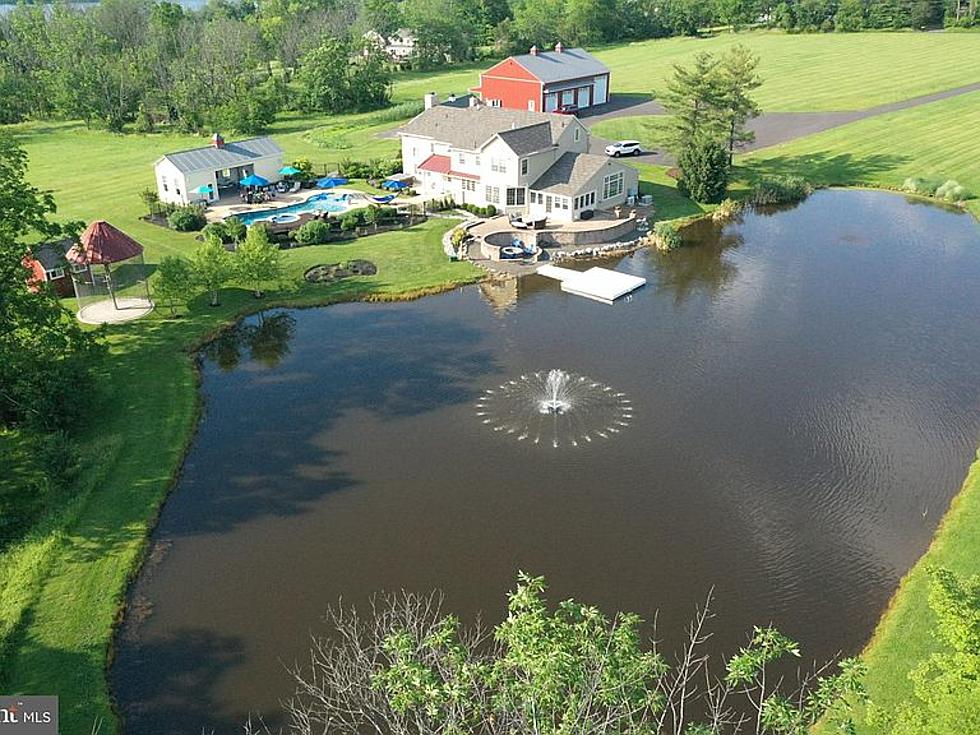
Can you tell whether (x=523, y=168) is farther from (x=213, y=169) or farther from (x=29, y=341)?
(x=29, y=341)

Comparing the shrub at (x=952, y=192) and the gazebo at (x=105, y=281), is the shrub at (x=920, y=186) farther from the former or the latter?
the gazebo at (x=105, y=281)

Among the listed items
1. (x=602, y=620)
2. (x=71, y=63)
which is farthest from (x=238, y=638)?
(x=71, y=63)

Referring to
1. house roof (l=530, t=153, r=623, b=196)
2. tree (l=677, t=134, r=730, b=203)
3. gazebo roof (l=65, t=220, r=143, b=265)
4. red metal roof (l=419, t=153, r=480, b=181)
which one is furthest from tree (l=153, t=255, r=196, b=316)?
tree (l=677, t=134, r=730, b=203)

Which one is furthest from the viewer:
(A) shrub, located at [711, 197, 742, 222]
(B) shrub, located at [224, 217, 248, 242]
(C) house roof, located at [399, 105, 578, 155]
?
(A) shrub, located at [711, 197, 742, 222]

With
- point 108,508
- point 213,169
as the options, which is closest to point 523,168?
point 213,169

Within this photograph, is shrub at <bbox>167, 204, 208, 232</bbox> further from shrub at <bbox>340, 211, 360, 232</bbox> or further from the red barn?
the red barn

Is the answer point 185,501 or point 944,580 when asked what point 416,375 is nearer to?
point 185,501
